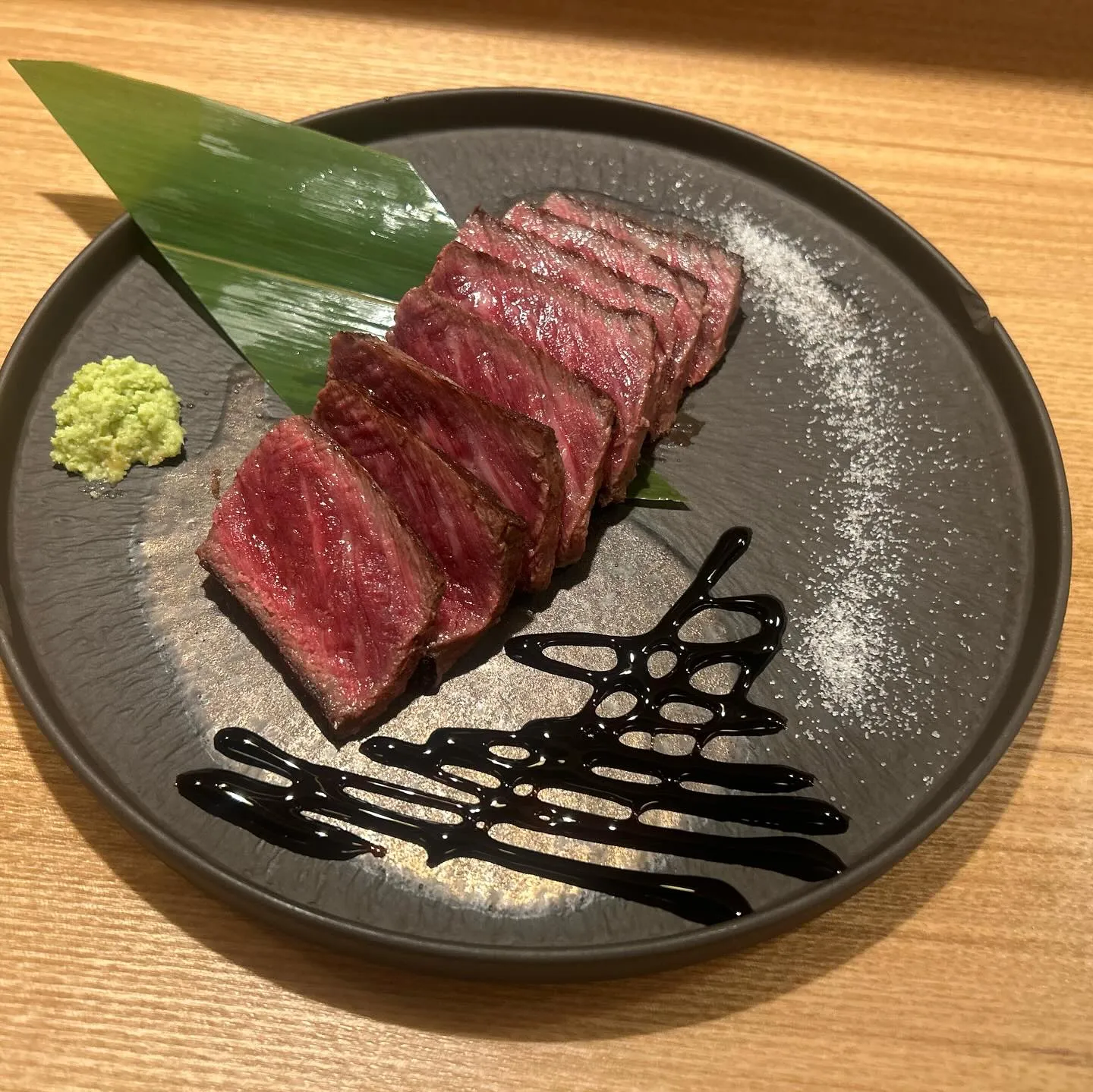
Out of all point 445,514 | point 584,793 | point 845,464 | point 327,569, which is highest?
point 845,464

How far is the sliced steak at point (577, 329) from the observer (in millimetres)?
3043

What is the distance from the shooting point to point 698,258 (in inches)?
139

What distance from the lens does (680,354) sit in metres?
3.26

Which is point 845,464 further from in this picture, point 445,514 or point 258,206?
point 258,206

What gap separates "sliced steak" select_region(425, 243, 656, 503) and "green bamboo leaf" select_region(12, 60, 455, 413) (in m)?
0.49

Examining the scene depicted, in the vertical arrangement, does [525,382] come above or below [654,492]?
above

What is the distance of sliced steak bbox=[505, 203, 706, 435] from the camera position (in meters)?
3.30

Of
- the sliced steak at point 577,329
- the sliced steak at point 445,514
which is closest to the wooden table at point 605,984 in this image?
the sliced steak at point 445,514

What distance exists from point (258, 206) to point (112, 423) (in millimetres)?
1116

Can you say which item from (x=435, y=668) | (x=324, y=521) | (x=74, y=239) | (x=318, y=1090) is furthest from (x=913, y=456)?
(x=74, y=239)

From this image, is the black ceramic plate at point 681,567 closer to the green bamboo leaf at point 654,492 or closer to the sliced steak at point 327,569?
the green bamboo leaf at point 654,492

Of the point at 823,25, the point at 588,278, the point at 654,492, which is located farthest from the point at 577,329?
the point at 823,25

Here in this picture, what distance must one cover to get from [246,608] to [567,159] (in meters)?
2.52

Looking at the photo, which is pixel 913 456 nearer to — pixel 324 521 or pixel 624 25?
pixel 324 521
